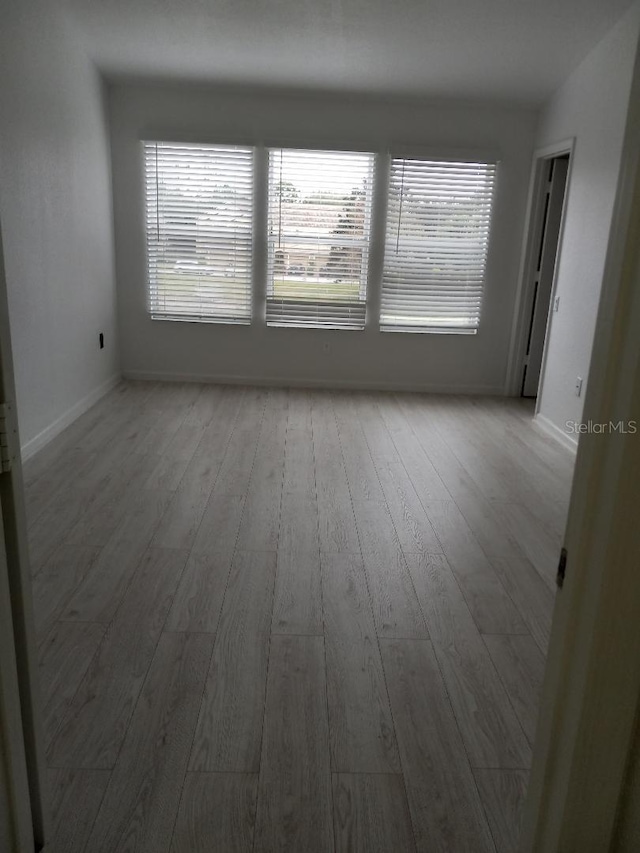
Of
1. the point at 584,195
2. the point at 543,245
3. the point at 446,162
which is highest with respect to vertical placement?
the point at 446,162

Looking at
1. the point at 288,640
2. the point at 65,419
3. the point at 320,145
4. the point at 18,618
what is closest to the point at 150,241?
the point at 320,145

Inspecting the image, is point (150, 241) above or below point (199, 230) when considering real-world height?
below

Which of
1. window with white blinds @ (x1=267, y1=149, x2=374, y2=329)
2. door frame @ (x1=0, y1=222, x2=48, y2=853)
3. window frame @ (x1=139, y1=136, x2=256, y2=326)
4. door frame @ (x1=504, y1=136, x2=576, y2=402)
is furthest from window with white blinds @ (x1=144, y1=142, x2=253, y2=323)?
door frame @ (x1=0, y1=222, x2=48, y2=853)

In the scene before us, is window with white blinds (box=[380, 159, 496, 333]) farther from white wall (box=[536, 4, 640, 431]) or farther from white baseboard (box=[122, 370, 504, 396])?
white wall (box=[536, 4, 640, 431])

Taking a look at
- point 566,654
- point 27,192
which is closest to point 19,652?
point 566,654

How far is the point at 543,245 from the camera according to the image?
585 centimetres

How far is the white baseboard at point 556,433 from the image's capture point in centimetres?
475

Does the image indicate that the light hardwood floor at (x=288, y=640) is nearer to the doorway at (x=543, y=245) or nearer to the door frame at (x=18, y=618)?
the door frame at (x=18, y=618)

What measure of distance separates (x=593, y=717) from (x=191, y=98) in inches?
235

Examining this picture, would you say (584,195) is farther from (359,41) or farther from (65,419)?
(65,419)

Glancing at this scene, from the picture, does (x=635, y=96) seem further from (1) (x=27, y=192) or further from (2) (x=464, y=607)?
(1) (x=27, y=192)

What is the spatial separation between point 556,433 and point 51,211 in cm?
406

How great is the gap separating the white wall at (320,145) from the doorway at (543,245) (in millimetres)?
209

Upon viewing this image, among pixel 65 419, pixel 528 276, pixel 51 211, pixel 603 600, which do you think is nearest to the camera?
pixel 603 600
